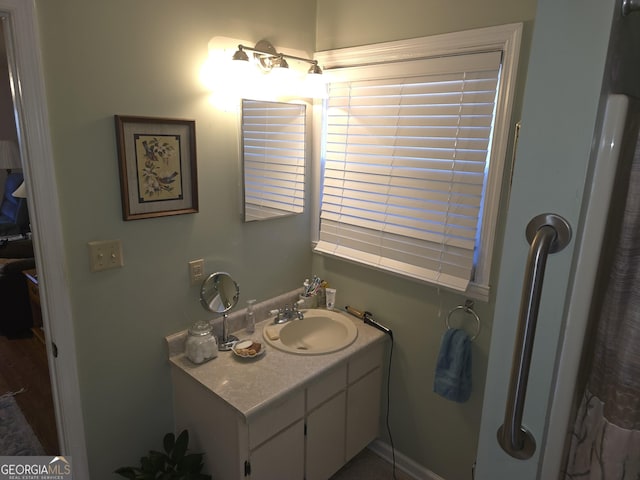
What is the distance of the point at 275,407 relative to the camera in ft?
5.46

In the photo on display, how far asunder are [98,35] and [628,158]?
1602mm

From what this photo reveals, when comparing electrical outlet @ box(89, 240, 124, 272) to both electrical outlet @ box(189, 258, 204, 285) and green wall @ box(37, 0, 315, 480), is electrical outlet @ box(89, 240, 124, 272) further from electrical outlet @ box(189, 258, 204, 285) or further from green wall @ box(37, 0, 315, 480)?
electrical outlet @ box(189, 258, 204, 285)

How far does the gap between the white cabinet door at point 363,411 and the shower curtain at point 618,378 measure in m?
1.42

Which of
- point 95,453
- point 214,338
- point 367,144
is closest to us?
point 95,453

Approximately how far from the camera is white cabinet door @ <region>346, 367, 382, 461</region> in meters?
2.09

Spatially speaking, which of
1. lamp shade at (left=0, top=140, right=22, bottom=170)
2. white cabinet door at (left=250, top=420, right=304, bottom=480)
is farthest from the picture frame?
lamp shade at (left=0, top=140, right=22, bottom=170)

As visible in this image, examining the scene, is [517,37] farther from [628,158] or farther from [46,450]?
[46,450]

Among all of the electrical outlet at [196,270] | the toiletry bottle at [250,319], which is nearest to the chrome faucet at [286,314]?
the toiletry bottle at [250,319]

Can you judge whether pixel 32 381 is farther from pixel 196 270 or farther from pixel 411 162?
pixel 411 162

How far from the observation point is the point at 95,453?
1692 mm

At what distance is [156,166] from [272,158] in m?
0.62

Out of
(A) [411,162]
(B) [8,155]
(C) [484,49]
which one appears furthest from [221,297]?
(B) [8,155]

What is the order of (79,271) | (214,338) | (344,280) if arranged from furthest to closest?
1. (344,280)
2. (214,338)
3. (79,271)

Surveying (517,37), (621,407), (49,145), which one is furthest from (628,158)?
(49,145)
